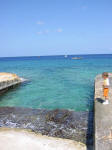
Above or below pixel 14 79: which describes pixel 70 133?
below

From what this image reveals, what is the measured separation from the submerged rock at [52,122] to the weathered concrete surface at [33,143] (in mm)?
537

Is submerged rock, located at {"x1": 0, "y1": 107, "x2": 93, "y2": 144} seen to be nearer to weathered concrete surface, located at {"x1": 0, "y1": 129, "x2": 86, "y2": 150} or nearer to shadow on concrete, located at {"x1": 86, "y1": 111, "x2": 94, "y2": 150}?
shadow on concrete, located at {"x1": 86, "y1": 111, "x2": 94, "y2": 150}

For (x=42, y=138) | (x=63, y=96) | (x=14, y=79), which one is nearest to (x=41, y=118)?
(x=42, y=138)

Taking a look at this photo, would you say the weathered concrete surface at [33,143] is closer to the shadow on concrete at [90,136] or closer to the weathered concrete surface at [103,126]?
the shadow on concrete at [90,136]

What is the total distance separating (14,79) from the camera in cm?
1683

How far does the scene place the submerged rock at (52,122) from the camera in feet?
19.7

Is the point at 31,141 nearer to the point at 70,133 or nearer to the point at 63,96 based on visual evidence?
the point at 70,133

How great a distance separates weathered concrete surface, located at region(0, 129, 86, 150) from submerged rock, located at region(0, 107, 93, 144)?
537 millimetres

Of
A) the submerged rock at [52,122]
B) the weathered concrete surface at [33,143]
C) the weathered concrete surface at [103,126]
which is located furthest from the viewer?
the submerged rock at [52,122]

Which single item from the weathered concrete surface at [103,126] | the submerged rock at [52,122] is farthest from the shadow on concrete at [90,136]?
the weathered concrete surface at [103,126]

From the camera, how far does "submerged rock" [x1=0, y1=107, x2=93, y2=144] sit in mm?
6016

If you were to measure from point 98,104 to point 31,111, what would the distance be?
425cm

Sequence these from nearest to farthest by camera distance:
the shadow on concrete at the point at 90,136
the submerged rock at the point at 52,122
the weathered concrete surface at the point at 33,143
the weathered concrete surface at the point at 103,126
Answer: the weathered concrete surface at the point at 103,126 → the weathered concrete surface at the point at 33,143 → the shadow on concrete at the point at 90,136 → the submerged rock at the point at 52,122

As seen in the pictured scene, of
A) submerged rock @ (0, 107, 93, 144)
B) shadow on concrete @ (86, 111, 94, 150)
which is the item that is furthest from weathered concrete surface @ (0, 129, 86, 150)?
submerged rock @ (0, 107, 93, 144)
